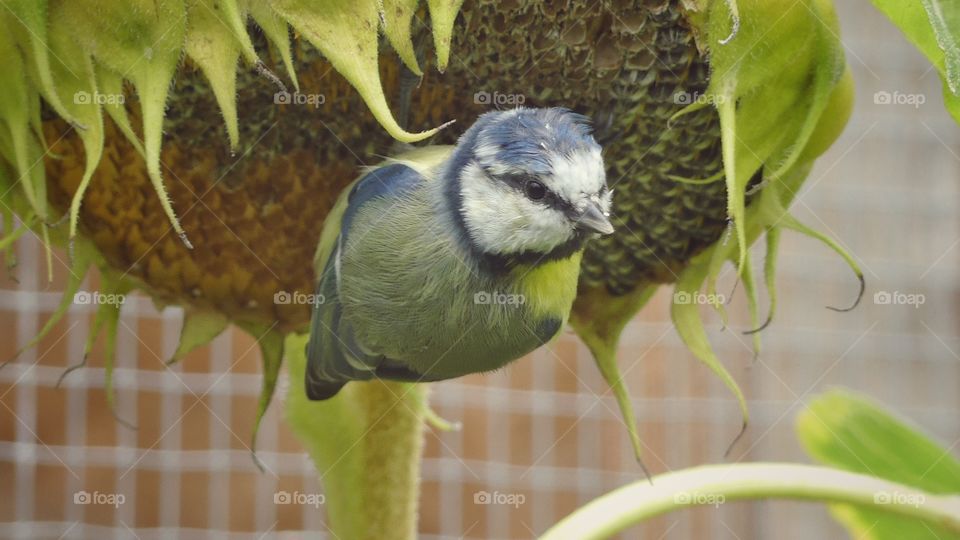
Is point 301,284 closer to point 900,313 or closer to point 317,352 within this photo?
point 317,352

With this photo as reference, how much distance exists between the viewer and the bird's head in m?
0.51

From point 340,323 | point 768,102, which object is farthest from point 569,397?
point 768,102

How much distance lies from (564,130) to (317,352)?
162mm

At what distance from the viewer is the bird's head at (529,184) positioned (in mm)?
515

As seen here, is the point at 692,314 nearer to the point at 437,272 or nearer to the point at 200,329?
the point at 437,272

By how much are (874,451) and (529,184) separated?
27 centimetres

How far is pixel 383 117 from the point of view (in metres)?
0.41

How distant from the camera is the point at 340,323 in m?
0.61

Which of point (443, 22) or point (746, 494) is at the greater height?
point (443, 22)

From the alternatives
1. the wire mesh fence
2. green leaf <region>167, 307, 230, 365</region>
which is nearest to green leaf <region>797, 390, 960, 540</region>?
green leaf <region>167, 307, 230, 365</region>

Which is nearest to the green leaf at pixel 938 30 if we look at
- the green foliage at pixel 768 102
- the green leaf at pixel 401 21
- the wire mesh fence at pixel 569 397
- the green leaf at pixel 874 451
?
the green foliage at pixel 768 102

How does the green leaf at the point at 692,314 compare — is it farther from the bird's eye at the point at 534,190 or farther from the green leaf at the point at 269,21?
the green leaf at the point at 269,21

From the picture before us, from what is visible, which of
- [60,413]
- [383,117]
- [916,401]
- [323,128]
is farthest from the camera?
[916,401]

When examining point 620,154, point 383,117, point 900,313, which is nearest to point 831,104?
point 620,154
